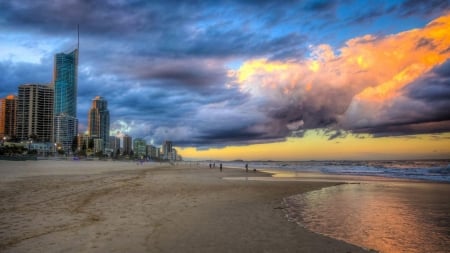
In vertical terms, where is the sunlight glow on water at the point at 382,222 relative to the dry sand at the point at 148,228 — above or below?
below

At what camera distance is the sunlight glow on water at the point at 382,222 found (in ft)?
35.2

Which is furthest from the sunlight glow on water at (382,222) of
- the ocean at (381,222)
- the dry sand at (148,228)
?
the dry sand at (148,228)

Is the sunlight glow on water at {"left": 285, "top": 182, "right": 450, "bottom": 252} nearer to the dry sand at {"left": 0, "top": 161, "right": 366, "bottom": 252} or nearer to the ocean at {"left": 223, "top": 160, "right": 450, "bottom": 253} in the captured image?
the ocean at {"left": 223, "top": 160, "right": 450, "bottom": 253}

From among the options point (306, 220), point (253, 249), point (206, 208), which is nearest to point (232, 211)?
point (206, 208)

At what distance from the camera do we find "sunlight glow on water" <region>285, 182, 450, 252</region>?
10.7m

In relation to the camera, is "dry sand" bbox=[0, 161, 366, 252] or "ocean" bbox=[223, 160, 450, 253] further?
"ocean" bbox=[223, 160, 450, 253]

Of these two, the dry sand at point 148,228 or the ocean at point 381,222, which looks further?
the ocean at point 381,222

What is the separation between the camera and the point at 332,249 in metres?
9.70

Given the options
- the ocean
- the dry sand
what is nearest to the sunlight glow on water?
the ocean

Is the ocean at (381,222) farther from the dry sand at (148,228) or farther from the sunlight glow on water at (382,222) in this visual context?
the dry sand at (148,228)

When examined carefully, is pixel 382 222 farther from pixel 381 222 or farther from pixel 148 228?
pixel 148 228

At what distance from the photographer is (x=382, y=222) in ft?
46.4

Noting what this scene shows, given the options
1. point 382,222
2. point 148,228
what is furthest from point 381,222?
point 148,228

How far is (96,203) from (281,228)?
1074 centimetres
